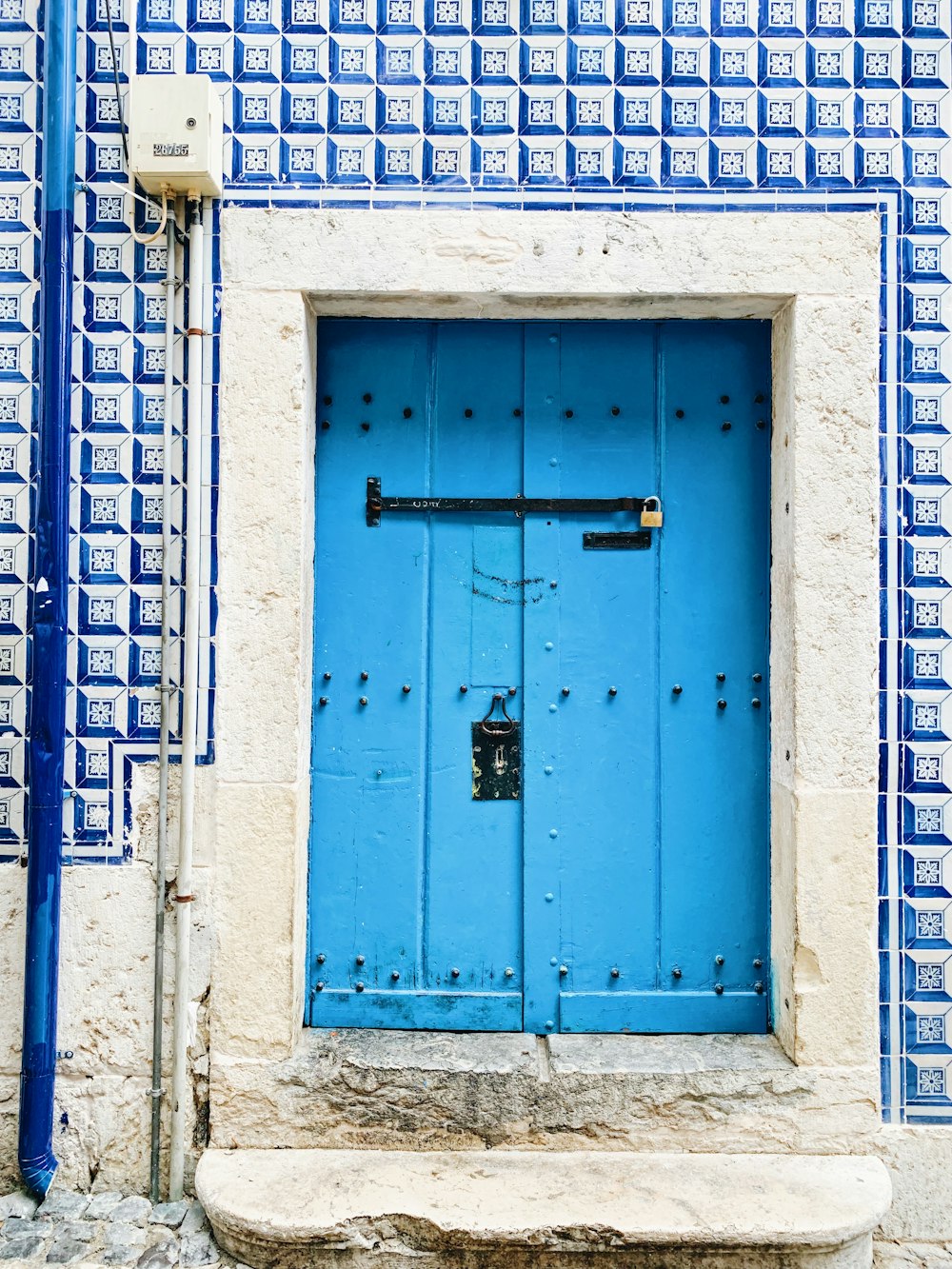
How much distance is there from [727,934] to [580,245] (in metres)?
1.88

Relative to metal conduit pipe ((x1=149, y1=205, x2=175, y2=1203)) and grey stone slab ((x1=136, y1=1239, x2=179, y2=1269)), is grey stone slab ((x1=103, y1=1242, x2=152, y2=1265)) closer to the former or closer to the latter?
grey stone slab ((x1=136, y1=1239, x2=179, y2=1269))

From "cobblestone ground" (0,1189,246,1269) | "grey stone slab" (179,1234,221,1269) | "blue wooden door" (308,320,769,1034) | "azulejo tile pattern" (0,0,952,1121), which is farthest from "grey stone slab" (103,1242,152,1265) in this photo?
"azulejo tile pattern" (0,0,952,1121)

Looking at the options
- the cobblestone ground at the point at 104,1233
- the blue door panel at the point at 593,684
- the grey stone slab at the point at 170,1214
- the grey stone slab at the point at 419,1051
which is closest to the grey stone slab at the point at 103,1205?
the cobblestone ground at the point at 104,1233

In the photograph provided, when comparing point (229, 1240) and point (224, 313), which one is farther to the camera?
point (224, 313)

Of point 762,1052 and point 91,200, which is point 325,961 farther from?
point 91,200

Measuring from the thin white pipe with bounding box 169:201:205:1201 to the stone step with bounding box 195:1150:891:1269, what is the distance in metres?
0.18

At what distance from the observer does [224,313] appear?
98.9 inches

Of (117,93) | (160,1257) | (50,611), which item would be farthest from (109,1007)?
(117,93)

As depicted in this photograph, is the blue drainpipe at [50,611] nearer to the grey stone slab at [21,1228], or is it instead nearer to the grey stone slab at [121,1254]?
the grey stone slab at [21,1228]

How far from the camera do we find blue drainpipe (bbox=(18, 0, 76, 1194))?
2.45m

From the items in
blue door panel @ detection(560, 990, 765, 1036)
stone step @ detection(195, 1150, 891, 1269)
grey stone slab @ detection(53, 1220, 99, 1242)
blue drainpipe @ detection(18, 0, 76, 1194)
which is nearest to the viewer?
stone step @ detection(195, 1150, 891, 1269)

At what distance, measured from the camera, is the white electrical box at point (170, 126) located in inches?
95.2

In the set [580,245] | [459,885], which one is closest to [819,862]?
[459,885]

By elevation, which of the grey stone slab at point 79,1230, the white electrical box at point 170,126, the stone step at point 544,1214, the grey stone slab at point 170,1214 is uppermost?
the white electrical box at point 170,126
